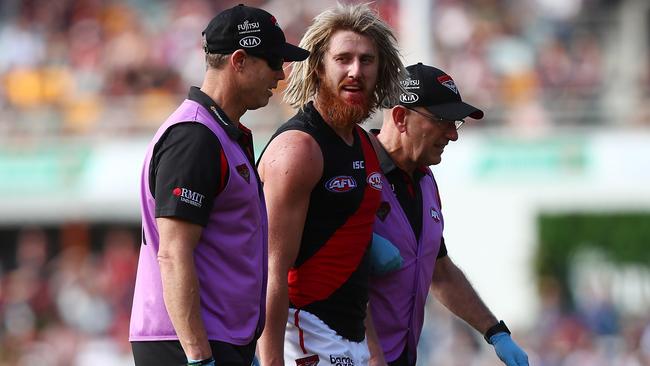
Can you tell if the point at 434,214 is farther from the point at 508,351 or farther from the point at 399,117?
the point at 508,351

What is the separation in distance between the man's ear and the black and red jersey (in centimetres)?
64

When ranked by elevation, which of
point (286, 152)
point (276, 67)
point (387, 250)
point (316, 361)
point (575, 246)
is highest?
point (276, 67)

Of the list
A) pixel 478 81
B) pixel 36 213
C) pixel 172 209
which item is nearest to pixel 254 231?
pixel 172 209

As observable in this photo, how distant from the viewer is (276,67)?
5.58m

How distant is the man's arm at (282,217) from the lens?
5781mm

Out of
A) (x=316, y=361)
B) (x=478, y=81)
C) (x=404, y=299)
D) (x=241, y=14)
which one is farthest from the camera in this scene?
(x=478, y=81)

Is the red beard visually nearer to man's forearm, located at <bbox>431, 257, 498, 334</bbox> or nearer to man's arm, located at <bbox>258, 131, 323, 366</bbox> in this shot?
man's arm, located at <bbox>258, 131, 323, 366</bbox>

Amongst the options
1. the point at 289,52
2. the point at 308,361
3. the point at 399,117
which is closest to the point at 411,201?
the point at 399,117

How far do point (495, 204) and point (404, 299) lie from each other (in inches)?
538

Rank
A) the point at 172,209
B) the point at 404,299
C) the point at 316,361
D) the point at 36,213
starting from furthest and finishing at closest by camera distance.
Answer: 1. the point at 36,213
2. the point at 404,299
3. the point at 316,361
4. the point at 172,209

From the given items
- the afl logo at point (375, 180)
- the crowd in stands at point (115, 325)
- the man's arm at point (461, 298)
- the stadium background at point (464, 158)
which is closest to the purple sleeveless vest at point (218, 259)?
the afl logo at point (375, 180)

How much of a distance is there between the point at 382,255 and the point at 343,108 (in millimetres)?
752

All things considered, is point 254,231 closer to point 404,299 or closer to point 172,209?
point 172,209

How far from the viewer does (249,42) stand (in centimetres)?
547
